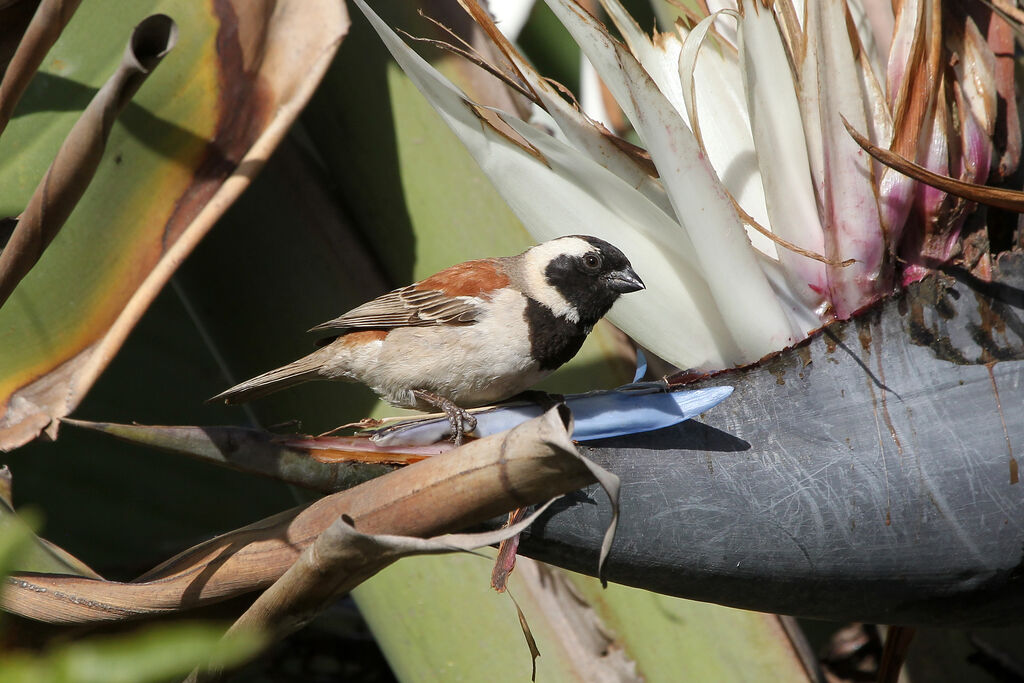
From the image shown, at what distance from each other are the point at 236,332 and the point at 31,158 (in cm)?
66

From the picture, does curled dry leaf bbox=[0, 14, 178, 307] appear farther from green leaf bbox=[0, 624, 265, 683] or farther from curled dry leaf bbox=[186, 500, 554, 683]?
green leaf bbox=[0, 624, 265, 683]

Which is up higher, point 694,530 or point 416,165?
point 416,165

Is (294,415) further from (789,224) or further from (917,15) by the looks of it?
(917,15)

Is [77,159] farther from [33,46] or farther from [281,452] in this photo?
[281,452]

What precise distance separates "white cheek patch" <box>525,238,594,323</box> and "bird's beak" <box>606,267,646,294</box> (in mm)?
161

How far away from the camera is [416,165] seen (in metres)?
2.42

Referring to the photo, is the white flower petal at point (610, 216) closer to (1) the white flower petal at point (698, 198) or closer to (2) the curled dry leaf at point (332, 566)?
(1) the white flower petal at point (698, 198)

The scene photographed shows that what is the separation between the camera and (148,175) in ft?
6.87

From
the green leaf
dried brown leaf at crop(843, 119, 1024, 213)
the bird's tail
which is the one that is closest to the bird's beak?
dried brown leaf at crop(843, 119, 1024, 213)

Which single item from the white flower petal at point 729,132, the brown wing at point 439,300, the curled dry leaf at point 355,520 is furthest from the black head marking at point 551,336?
the curled dry leaf at point 355,520

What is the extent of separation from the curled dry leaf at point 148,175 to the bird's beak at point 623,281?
817mm

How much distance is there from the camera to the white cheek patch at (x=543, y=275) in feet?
7.77

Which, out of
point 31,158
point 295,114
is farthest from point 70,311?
point 295,114

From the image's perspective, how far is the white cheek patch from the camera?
2.37 meters
